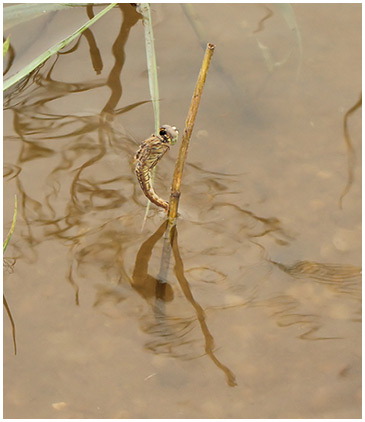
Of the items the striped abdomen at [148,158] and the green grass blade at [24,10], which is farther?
the green grass blade at [24,10]

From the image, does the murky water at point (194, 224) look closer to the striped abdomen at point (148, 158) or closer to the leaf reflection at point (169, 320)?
the leaf reflection at point (169, 320)

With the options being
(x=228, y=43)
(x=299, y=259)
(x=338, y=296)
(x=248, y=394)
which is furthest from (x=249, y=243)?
(x=228, y=43)

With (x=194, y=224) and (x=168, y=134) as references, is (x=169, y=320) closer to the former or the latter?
(x=194, y=224)

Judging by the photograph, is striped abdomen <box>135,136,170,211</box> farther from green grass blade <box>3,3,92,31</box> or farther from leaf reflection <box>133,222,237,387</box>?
green grass blade <box>3,3,92,31</box>

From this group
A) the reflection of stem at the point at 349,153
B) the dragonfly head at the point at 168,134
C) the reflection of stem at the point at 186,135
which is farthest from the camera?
the reflection of stem at the point at 349,153

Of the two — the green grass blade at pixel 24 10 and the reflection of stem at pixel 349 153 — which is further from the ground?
the green grass blade at pixel 24 10

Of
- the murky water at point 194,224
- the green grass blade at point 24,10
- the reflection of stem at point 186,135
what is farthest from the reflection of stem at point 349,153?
the green grass blade at point 24,10

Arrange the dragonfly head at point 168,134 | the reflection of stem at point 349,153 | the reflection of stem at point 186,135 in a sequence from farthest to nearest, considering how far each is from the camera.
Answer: the reflection of stem at point 349,153, the dragonfly head at point 168,134, the reflection of stem at point 186,135

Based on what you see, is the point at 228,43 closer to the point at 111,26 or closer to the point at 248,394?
the point at 111,26
